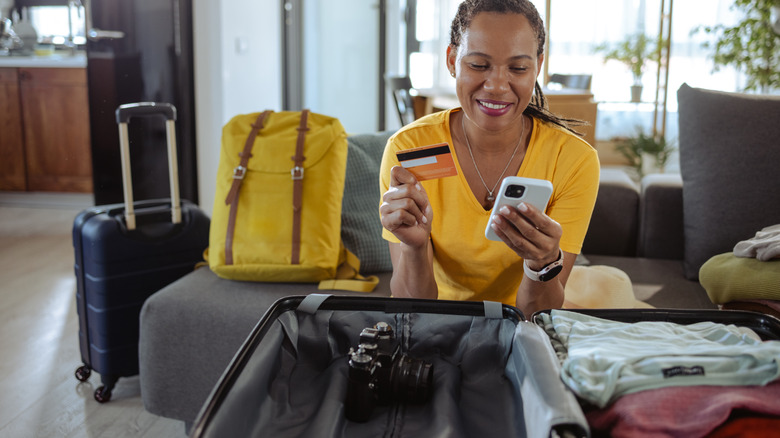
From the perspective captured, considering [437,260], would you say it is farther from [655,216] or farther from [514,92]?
[655,216]

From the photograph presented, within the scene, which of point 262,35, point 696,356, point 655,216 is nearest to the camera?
point 696,356

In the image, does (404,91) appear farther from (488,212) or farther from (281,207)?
(488,212)

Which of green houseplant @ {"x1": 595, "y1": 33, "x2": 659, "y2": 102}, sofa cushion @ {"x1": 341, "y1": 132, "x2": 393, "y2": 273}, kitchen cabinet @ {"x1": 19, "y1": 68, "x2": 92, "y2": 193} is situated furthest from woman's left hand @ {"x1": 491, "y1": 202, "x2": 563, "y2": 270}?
green houseplant @ {"x1": 595, "y1": 33, "x2": 659, "y2": 102}

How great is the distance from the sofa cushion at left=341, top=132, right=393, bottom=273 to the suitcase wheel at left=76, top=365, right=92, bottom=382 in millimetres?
822

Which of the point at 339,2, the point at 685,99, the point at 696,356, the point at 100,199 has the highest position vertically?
the point at 339,2

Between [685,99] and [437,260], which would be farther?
[685,99]

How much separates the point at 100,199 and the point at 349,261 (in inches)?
76.5

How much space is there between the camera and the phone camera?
83 cm

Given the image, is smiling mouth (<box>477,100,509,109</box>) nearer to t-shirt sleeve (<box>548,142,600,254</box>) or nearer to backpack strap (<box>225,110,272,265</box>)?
t-shirt sleeve (<box>548,142,600,254</box>)

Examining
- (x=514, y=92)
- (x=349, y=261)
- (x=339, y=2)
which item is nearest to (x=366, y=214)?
(x=349, y=261)

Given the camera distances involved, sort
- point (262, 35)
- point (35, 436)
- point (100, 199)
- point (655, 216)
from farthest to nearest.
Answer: point (262, 35), point (100, 199), point (655, 216), point (35, 436)

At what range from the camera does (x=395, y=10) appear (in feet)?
15.7

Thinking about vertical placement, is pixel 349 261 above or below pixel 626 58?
below

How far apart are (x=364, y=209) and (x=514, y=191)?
1027 millimetres
